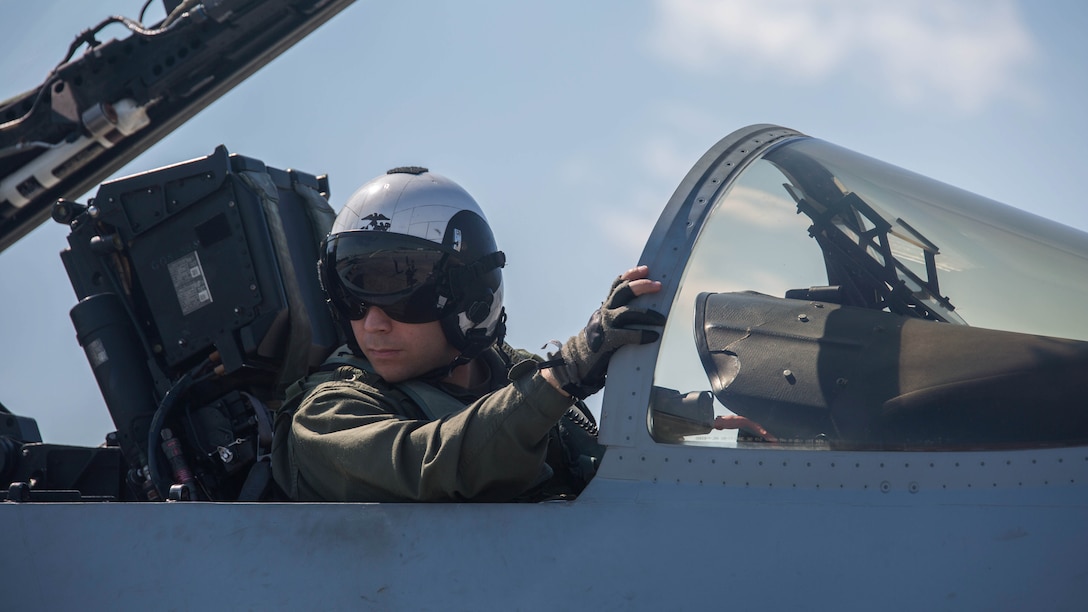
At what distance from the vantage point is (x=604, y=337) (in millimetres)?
1776

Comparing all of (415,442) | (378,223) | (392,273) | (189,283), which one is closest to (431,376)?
(392,273)

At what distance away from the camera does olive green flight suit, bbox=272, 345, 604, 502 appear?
186cm

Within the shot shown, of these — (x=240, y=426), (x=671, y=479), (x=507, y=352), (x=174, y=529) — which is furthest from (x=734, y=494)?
(x=240, y=426)

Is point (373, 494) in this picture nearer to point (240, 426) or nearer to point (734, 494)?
point (734, 494)

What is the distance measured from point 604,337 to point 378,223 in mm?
897

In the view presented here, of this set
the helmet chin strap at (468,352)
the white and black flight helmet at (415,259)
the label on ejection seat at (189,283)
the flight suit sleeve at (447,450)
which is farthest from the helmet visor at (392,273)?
the label on ejection seat at (189,283)

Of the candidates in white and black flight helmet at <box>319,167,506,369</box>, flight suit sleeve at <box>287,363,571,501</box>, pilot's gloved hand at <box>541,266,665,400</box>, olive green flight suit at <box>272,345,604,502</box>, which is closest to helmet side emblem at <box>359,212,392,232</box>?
white and black flight helmet at <box>319,167,506,369</box>

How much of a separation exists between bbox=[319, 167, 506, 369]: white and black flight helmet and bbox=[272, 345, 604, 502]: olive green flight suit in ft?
0.58

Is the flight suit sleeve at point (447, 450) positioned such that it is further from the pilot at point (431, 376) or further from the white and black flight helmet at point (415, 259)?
the white and black flight helmet at point (415, 259)

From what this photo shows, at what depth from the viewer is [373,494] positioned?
6.60 feet

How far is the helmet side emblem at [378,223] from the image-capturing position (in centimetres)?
244

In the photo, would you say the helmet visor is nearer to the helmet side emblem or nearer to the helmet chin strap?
the helmet side emblem

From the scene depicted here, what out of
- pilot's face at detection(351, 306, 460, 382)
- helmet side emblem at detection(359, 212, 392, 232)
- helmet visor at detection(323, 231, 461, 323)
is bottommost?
pilot's face at detection(351, 306, 460, 382)

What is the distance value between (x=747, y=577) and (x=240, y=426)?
211cm
